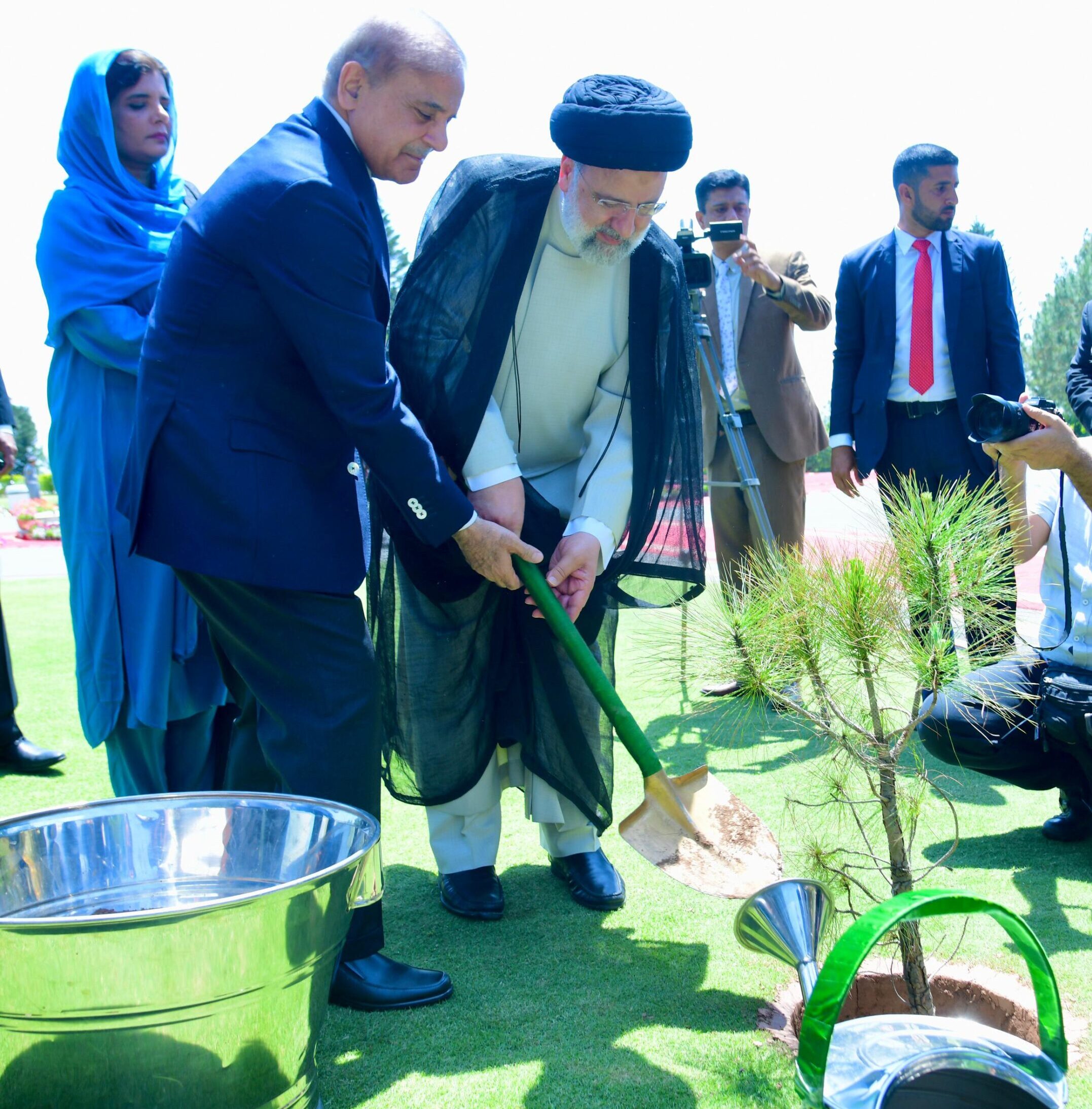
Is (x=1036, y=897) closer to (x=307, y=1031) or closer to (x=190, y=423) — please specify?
(x=307, y=1031)

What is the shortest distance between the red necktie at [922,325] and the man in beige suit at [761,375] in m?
0.48

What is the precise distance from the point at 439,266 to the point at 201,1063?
1553 mm

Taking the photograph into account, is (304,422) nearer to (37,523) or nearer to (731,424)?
(731,424)

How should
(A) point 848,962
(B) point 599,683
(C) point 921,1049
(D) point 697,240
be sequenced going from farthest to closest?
(D) point 697,240
(B) point 599,683
(C) point 921,1049
(A) point 848,962

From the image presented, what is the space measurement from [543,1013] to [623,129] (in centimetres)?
168

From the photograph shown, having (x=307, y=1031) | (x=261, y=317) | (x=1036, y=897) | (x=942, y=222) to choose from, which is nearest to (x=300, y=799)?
(x=307, y=1031)

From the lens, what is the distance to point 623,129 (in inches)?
86.0

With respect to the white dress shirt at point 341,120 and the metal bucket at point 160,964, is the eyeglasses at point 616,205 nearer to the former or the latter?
the white dress shirt at point 341,120

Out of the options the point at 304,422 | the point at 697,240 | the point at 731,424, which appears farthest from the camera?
the point at 731,424

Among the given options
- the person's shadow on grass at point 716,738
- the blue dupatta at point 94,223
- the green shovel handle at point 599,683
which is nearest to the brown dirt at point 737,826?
the green shovel handle at point 599,683

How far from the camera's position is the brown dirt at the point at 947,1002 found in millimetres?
1866

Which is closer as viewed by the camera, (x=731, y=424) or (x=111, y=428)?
(x=111, y=428)

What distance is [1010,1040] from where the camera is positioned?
4.70 feet

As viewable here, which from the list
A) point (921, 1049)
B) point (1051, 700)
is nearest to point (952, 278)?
point (1051, 700)
